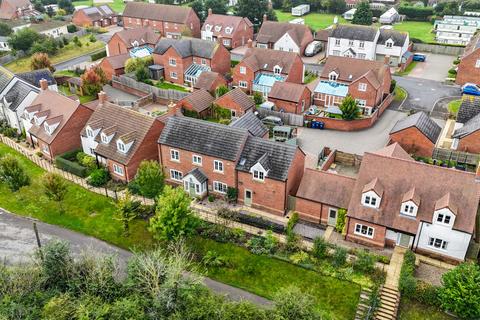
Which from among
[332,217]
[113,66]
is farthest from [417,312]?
[113,66]

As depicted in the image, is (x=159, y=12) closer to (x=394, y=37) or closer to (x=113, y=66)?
(x=113, y=66)

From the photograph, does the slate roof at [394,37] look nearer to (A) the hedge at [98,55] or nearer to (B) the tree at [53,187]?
(A) the hedge at [98,55]

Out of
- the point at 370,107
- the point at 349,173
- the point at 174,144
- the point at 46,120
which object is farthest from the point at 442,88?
the point at 46,120

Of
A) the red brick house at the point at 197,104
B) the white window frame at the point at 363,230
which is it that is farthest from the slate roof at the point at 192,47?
the white window frame at the point at 363,230

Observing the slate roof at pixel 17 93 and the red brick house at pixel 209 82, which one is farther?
the red brick house at pixel 209 82

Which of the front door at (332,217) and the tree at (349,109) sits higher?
the tree at (349,109)

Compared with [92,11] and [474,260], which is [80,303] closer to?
[474,260]
